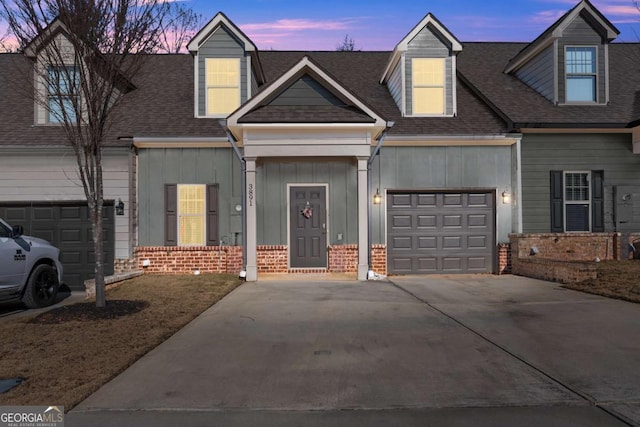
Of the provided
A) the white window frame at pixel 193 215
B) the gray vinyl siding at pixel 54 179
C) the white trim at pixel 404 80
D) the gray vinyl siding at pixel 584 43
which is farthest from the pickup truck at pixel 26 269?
the gray vinyl siding at pixel 584 43

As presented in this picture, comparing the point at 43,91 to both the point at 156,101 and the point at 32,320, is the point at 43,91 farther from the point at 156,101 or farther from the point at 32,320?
the point at 32,320

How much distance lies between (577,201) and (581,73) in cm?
367

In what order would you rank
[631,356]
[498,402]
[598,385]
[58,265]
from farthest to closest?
[58,265] → [631,356] → [598,385] → [498,402]

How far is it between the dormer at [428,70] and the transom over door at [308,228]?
3607 millimetres

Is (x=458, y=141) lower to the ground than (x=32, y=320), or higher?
higher

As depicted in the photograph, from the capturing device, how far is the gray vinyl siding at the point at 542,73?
43.3 feet

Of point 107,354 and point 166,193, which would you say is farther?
point 166,193

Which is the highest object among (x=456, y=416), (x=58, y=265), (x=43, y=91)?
(x=43, y=91)

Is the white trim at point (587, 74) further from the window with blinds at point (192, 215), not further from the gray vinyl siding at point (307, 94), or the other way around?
the window with blinds at point (192, 215)

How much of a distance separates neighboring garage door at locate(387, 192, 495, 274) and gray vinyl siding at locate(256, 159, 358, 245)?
113 cm

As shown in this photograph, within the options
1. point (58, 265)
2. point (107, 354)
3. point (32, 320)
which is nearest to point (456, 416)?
point (107, 354)

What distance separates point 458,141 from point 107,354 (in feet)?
32.5

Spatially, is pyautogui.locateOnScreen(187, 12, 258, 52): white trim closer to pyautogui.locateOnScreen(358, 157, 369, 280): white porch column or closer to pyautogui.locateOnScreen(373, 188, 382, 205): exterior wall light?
pyautogui.locateOnScreen(358, 157, 369, 280): white porch column

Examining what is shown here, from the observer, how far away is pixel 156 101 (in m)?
13.7
